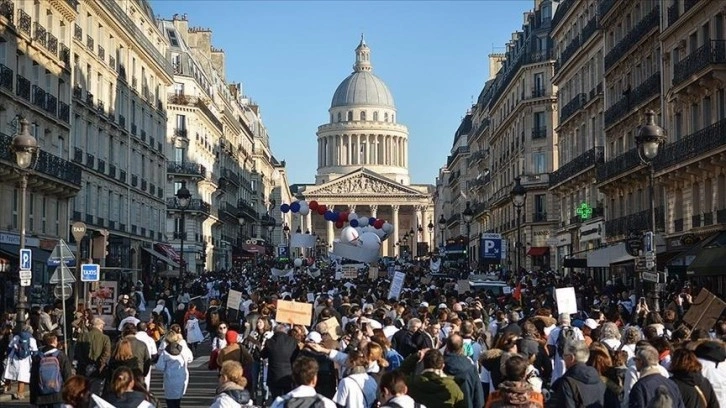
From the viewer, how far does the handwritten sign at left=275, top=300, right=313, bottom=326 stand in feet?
56.4

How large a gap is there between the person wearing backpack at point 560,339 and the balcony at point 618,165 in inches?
954

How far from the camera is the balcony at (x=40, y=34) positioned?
37.6m

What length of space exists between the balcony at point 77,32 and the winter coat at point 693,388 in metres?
36.2

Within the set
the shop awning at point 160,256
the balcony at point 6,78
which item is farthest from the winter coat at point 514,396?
the shop awning at point 160,256

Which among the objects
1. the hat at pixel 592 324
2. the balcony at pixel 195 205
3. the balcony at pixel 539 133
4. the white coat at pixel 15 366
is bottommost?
the white coat at pixel 15 366

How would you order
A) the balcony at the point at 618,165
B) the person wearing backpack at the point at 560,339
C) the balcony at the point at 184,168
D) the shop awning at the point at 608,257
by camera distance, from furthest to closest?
the balcony at the point at 184,168
the balcony at the point at 618,165
the shop awning at the point at 608,257
the person wearing backpack at the point at 560,339

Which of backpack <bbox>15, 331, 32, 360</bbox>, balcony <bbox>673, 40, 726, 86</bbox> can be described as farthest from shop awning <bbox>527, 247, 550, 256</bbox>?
backpack <bbox>15, 331, 32, 360</bbox>

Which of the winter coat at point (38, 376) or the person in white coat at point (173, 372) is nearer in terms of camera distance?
the person in white coat at point (173, 372)

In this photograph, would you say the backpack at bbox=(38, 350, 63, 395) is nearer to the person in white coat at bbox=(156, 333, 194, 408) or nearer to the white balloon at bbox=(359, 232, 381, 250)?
the person in white coat at bbox=(156, 333, 194, 408)

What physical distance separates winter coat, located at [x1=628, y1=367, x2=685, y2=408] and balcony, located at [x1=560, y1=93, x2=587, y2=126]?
4238cm

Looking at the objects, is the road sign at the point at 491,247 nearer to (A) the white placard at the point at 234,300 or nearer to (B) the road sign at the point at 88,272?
(A) the white placard at the point at 234,300

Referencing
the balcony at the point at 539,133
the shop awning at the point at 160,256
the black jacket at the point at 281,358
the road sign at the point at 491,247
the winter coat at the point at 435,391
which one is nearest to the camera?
the winter coat at the point at 435,391

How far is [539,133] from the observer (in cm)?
6906

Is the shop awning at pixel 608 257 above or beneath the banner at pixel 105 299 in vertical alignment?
above
